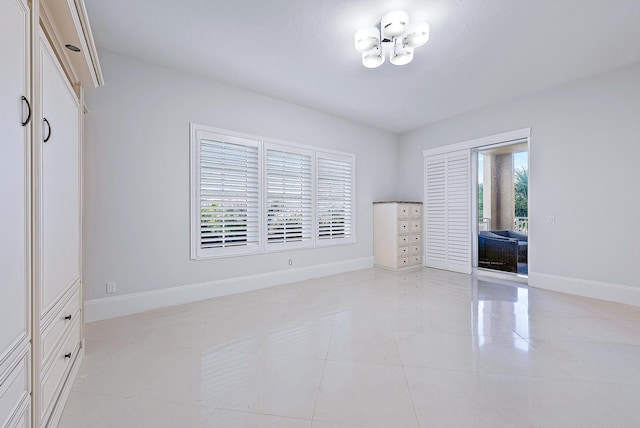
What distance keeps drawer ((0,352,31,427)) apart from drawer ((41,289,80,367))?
269mm

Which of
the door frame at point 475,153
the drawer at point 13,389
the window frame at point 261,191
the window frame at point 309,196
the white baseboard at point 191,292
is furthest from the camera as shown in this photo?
the door frame at point 475,153

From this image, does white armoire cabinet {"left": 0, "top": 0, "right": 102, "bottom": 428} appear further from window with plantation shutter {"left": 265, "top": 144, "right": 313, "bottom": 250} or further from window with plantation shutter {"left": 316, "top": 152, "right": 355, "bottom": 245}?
window with plantation shutter {"left": 316, "top": 152, "right": 355, "bottom": 245}

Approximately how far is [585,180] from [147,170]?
18.2ft

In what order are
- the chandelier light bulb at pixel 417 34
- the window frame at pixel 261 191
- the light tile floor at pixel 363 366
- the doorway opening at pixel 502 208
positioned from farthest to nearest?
the doorway opening at pixel 502 208 → the window frame at pixel 261 191 → the chandelier light bulb at pixel 417 34 → the light tile floor at pixel 363 366

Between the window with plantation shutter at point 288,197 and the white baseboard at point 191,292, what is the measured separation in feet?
1.55

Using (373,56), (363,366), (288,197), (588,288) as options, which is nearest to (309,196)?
(288,197)

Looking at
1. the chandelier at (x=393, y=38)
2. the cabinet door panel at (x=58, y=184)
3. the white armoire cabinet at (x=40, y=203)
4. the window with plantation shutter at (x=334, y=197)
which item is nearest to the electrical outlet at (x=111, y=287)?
the white armoire cabinet at (x=40, y=203)

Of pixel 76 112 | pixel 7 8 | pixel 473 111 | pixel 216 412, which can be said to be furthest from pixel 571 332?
pixel 76 112

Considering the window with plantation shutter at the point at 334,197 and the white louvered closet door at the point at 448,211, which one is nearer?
the window with plantation shutter at the point at 334,197

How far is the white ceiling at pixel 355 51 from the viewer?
2332 mm

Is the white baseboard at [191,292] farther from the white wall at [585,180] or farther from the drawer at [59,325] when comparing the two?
the white wall at [585,180]

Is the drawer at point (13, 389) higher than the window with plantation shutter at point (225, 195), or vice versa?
the window with plantation shutter at point (225, 195)

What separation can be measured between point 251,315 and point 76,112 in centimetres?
233

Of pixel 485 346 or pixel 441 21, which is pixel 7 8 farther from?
pixel 485 346
